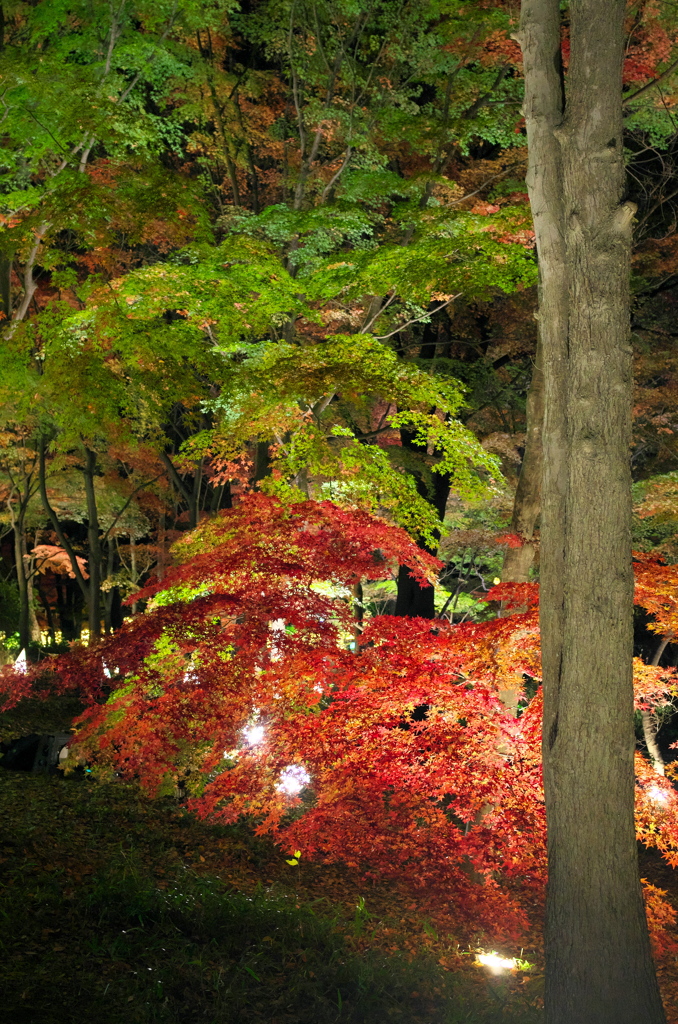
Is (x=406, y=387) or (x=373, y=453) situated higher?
(x=406, y=387)

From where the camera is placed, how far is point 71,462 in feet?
64.2

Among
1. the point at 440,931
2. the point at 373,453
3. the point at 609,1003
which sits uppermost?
the point at 373,453

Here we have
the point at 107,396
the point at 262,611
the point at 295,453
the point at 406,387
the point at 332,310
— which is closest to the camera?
the point at 262,611

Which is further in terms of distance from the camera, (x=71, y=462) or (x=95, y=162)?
(x=71, y=462)

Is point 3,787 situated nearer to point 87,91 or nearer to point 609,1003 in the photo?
point 609,1003

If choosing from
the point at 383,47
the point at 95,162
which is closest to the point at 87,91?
the point at 95,162

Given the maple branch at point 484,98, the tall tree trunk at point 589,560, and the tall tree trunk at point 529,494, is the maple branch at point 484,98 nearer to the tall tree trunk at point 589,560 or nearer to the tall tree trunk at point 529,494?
the tall tree trunk at point 529,494

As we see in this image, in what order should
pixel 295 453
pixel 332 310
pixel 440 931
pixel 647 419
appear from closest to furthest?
pixel 440 931, pixel 295 453, pixel 332 310, pixel 647 419

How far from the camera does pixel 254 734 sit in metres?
6.22

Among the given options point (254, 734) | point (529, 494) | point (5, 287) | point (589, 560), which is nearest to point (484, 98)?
point (529, 494)

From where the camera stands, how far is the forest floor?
4484 mm

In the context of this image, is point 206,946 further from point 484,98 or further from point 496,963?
point 484,98

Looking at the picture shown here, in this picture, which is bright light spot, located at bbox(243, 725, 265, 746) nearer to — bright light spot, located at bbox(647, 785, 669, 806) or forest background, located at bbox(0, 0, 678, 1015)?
forest background, located at bbox(0, 0, 678, 1015)

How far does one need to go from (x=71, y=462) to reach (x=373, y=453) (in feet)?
43.6
